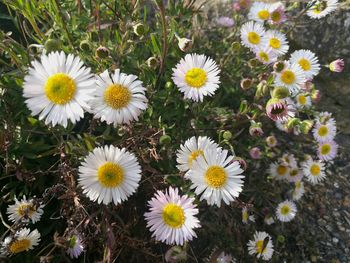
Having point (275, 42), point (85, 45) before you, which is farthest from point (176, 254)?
point (275, 42)

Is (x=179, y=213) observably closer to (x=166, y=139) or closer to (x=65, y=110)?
(x=166, y=139)

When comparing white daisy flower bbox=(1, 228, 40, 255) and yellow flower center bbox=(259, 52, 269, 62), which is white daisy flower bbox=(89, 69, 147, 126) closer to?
white daisy flower bbox=(1, 228, 40, 255)

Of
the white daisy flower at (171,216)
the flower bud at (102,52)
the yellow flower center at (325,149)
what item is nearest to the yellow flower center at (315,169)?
the yellow flower center at (325,149)

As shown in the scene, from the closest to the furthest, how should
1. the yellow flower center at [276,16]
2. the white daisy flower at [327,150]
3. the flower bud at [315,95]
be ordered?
the flower bud at [315,95] → the yellow flower center at [276,16] → the white daisy flower at [327,150]

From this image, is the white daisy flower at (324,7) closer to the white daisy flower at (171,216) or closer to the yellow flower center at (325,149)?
the yellow flower center at (325,149)

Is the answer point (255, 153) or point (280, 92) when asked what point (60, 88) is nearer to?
point (280, 92)

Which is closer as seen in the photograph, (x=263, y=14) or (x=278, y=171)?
(x=278, y=171)
